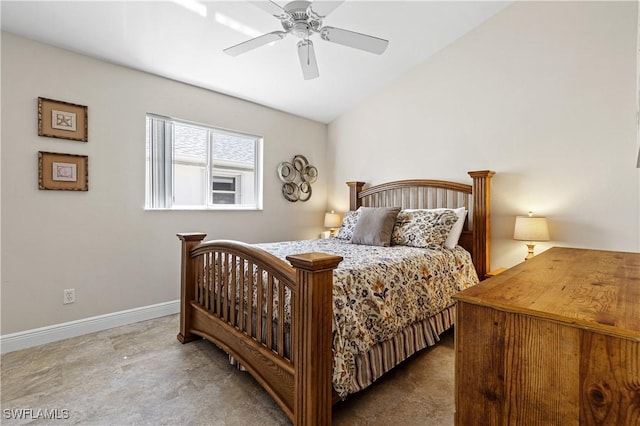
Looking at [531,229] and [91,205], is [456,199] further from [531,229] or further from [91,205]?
[91,205]

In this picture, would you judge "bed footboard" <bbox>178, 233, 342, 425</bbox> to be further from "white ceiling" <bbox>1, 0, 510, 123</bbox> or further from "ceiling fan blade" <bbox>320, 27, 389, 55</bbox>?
"white ceiling" <bbox>1, 0, 510, 123</bbox>

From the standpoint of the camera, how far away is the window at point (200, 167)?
313cm

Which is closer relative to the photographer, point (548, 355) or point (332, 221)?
point (548, 355)

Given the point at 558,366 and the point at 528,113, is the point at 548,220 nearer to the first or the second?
the point at 528,113

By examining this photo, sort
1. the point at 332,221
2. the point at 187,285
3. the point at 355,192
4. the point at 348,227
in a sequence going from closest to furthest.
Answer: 1. the point at 187,285
2. the point at 348,227
3. the point at 355,192
4. the point at 332,221

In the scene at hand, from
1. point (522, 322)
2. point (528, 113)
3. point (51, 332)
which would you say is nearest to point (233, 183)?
point (51, 332)

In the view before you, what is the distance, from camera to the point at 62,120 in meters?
2.57

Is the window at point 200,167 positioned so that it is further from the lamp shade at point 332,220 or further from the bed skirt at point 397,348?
the bed skirt at point 397,348

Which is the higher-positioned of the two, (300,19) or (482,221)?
(300,19)

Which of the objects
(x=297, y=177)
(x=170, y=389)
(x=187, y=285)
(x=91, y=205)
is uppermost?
(x=297, y=177)

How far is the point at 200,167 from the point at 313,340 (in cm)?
272

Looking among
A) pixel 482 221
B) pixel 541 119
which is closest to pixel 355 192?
pixel 482 221

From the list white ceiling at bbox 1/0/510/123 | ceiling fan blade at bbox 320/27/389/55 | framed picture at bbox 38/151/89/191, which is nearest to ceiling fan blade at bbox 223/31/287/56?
ceiling fan blade at bbox 320/27/389/55

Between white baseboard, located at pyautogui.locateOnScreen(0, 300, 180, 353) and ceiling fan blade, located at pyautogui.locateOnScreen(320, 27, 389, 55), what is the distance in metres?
2.95
